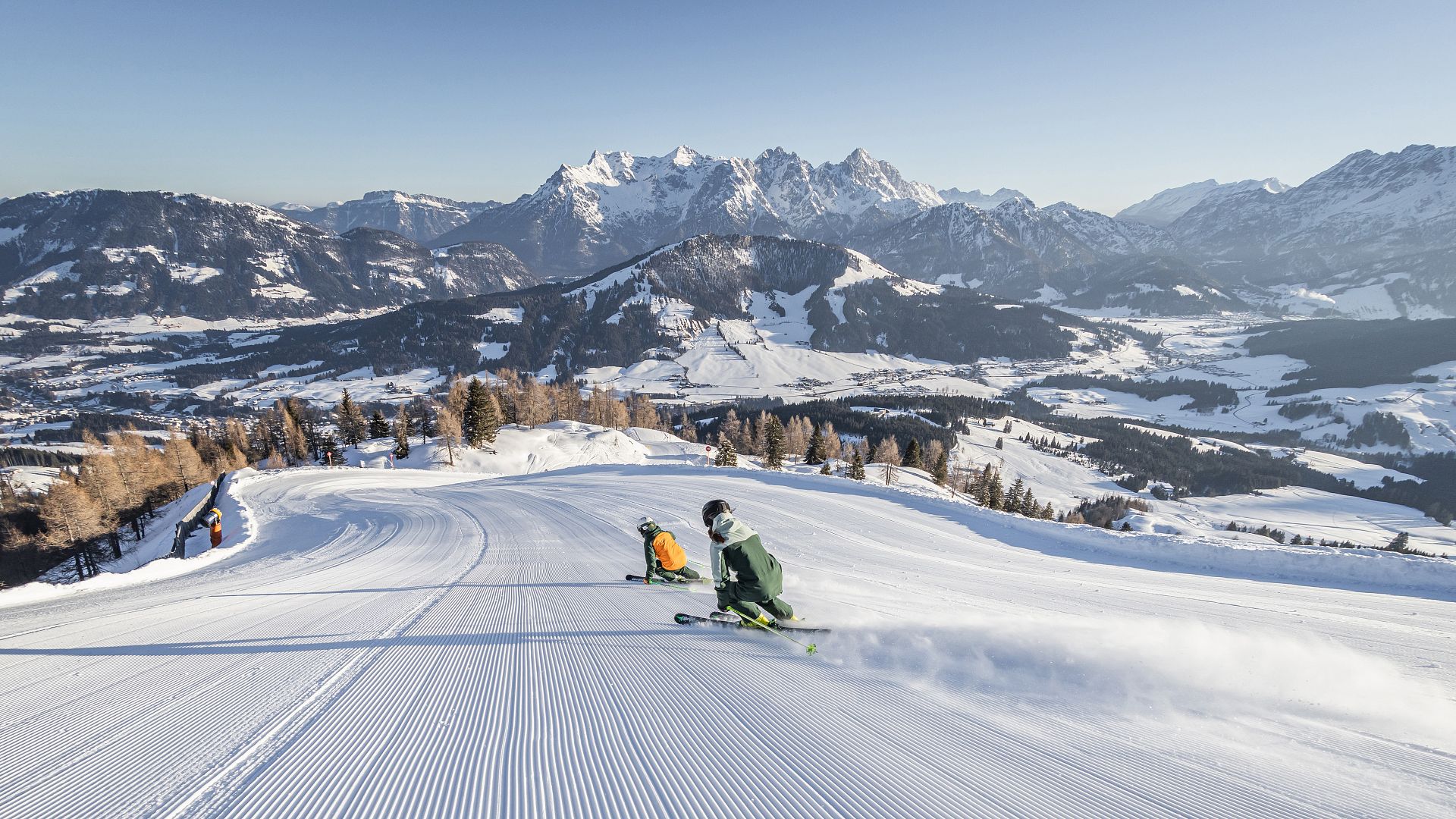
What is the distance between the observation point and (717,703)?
4945 mm

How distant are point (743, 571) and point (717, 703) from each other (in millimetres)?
1742

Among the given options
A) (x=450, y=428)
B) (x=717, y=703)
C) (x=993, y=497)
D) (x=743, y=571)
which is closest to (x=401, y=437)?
(x=450, y=428)

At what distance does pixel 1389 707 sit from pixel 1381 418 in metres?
237

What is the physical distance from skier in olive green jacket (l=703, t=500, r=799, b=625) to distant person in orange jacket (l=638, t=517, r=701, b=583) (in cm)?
194

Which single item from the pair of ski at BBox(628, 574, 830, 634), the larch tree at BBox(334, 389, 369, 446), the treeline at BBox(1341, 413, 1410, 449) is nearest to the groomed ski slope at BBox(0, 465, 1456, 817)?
Answer: the pair of ski at BBox(628, 574, 830, 634)

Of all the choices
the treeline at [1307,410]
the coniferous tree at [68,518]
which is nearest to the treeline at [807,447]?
the coniferous tree at [68,518]

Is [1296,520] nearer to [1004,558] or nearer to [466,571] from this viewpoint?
[1004,558]

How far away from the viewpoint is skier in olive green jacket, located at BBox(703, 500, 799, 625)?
6324 millimetres

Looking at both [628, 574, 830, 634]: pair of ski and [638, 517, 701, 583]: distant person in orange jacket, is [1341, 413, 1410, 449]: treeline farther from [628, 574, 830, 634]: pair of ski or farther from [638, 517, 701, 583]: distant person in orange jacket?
[628, 574, 830, 634]: pair of ski

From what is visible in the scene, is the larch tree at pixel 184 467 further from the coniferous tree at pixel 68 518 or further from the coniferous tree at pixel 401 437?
the coniferous tree at pixel 401 437

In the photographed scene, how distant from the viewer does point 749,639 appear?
6.70 meters

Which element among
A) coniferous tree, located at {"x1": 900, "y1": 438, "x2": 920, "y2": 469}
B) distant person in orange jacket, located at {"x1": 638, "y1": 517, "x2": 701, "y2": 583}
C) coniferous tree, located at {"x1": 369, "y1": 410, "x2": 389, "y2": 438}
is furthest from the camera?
coniferous tree, located at {"x1": 369, "y1": 410, "x2": 389, "y2": 438}

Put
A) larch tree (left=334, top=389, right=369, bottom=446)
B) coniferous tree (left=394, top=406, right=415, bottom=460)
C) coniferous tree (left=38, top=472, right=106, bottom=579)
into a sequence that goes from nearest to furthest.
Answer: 1. coniferous tree (left=38, top=472, right=106, bottom=579)
2. coniferous tree (left=394, top=406, right=415, bottom=460)
3. larch tree (left=334, top=389, right=369, bottom=446)

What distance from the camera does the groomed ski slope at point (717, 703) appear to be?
11.6 ft
